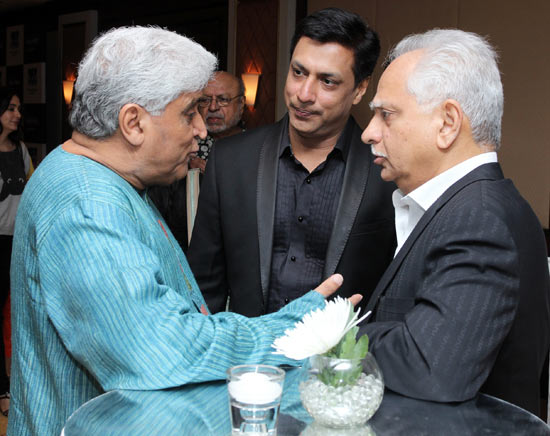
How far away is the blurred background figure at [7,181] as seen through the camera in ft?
15.2

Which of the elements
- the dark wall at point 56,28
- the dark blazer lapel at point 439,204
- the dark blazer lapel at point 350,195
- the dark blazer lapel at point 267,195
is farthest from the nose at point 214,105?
the dark wall at point 56,28

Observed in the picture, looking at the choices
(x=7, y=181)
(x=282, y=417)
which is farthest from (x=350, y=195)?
(x=7, y=181)

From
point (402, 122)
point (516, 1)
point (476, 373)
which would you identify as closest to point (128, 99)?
point (402, 122)

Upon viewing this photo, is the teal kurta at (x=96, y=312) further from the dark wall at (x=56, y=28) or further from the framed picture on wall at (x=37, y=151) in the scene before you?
the framed picture on wall at (x=37, y=151)

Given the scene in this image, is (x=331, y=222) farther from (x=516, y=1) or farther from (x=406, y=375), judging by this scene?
(x=516, y=1)

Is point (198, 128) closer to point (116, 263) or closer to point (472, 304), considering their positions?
point (116, 263)

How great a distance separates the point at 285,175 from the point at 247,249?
31 cm

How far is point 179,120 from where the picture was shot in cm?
161

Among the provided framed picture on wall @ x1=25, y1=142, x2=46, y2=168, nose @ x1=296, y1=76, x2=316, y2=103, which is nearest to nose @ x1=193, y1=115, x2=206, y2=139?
nose @ x1=296, y1=76, x2=316, y2=103

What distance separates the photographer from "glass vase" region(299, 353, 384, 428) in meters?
1.15

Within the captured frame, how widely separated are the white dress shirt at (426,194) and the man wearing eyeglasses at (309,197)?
485 millimetres

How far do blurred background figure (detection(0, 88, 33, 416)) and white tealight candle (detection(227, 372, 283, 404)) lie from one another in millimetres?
3740

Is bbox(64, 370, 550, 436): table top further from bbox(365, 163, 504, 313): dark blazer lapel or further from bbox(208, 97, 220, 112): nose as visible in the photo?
bbox(208, 97, 220, 112): nose

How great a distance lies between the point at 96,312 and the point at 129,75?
545 mm
